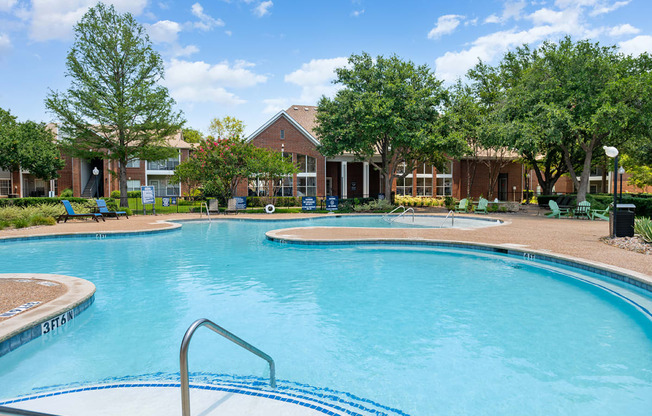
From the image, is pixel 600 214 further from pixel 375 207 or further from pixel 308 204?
pixel 308 204

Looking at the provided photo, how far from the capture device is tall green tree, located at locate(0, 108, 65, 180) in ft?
118

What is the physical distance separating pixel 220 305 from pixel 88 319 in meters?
1.98

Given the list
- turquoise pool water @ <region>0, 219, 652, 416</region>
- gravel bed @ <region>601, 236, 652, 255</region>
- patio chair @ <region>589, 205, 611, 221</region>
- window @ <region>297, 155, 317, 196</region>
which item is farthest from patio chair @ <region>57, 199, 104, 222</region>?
patio chair @ <region>589, 205, 611, 221</region>

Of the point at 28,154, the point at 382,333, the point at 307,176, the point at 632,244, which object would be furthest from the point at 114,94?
the point at 632,244

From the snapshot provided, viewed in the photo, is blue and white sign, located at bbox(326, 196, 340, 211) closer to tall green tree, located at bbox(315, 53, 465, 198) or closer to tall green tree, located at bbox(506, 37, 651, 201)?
tall green tree, located at bbox(315, 53, 465, 198)

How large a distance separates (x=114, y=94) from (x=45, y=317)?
25.1m

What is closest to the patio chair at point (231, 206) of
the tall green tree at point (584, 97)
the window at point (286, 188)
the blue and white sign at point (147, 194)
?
the blue and white sign at point (147, 194)

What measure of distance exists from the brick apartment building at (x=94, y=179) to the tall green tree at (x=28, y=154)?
188cm

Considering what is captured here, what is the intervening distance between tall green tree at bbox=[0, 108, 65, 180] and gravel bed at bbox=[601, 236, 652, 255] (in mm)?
40026

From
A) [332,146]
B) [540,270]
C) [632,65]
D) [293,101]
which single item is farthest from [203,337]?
[293,101]

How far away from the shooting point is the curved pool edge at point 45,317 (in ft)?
15.2

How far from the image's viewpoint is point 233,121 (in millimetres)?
42438

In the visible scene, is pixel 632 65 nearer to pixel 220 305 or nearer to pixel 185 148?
pixel 220 305

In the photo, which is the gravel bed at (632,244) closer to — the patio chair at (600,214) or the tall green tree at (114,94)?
the patio chair at (600,214)
